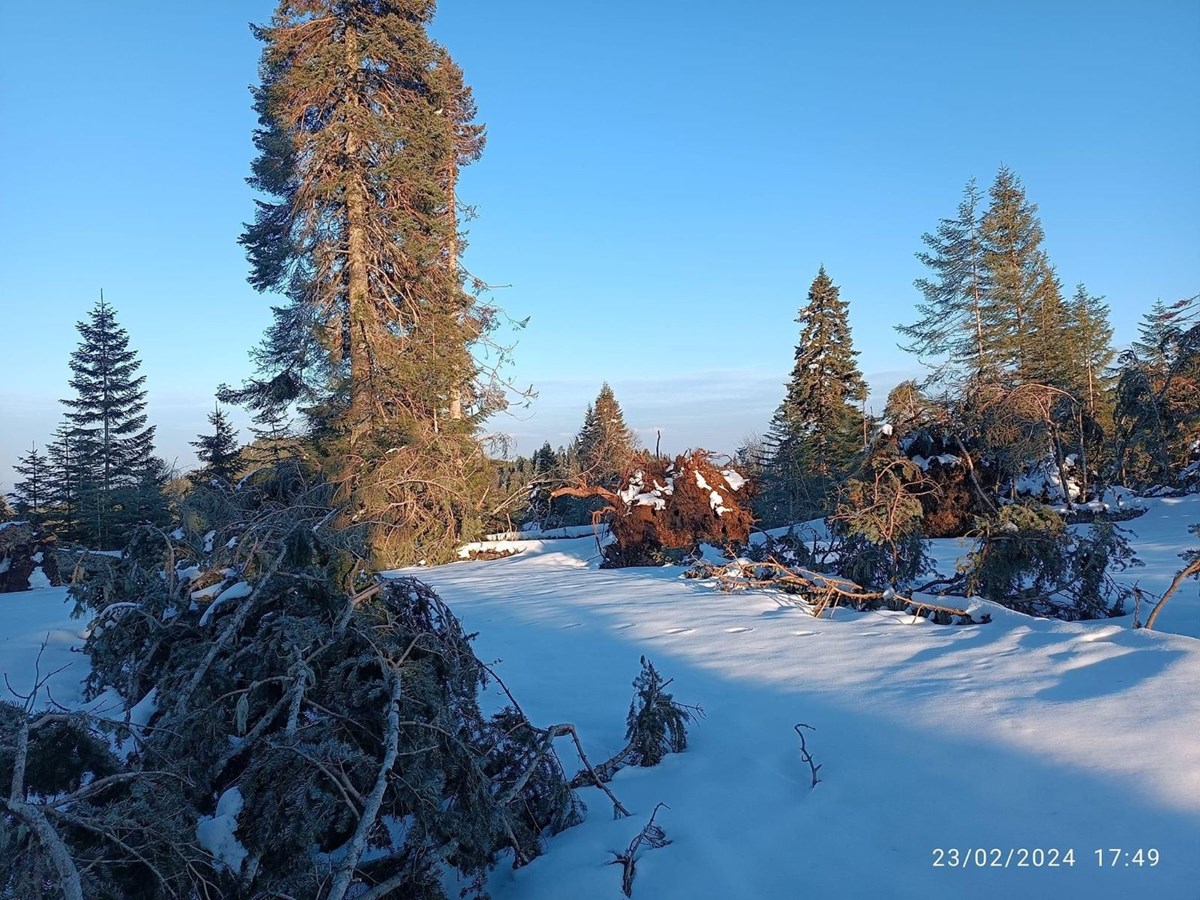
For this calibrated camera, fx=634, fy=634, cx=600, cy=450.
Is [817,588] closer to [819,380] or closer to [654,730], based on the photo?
[654,730]

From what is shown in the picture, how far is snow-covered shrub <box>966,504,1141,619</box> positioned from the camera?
15.4ft

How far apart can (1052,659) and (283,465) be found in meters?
9.81

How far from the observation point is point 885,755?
225 centimetres

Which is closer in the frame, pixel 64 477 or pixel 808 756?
pixel 808 756

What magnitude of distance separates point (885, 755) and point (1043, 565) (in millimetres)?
3526

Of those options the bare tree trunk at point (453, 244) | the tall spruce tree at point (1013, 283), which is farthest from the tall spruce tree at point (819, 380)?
the bare tree trunk at point (453, 244)

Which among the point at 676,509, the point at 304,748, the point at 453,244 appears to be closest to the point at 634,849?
the point at 304,748

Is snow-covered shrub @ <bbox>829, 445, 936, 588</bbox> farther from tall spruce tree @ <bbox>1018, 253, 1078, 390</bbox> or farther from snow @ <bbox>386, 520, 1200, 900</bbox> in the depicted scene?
tall spruce tree @ <bbox>1018, 253, 1078, 390</bbox>

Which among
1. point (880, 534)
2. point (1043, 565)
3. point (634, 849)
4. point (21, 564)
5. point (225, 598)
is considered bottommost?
point (634, 849)

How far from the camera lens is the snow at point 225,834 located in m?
1.61

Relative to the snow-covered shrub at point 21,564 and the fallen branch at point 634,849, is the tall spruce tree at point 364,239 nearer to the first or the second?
the snow-covered shrub at point 21,564

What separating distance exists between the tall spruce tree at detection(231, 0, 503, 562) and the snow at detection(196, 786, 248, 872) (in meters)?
8.91

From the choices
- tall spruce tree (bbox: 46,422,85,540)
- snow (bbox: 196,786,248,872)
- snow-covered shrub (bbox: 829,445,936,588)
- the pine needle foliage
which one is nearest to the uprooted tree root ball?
snow-covered shrub (bbox: 829,445,936,588)

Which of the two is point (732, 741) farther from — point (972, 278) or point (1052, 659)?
point (972, 278)
